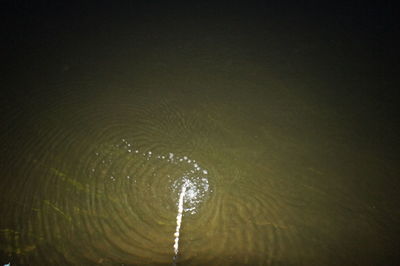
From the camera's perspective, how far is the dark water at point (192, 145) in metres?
1.67

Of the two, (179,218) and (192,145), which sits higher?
(192,145)

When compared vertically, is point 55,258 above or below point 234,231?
below

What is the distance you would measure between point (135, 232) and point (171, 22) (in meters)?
3.79

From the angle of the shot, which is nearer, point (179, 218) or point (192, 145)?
point (179, 218)

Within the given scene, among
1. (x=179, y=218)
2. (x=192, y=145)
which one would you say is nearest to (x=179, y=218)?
(x=179, y=218)

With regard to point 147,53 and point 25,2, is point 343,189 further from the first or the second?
point 25,2

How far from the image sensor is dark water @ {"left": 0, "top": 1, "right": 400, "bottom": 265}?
167cm

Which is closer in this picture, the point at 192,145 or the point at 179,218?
the point at 179,218

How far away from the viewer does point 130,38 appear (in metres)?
3.71

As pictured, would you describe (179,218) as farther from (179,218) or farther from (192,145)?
(192,145)

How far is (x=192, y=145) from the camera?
91.0 inches

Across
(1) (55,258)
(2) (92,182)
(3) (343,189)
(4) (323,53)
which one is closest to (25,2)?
(2) (92,182)

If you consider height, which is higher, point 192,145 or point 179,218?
point 192,145

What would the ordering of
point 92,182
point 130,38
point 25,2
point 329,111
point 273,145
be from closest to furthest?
1. point 92,182
2. point 273,145
3. point 329,111
4. point 130,38
5. point 25,2
